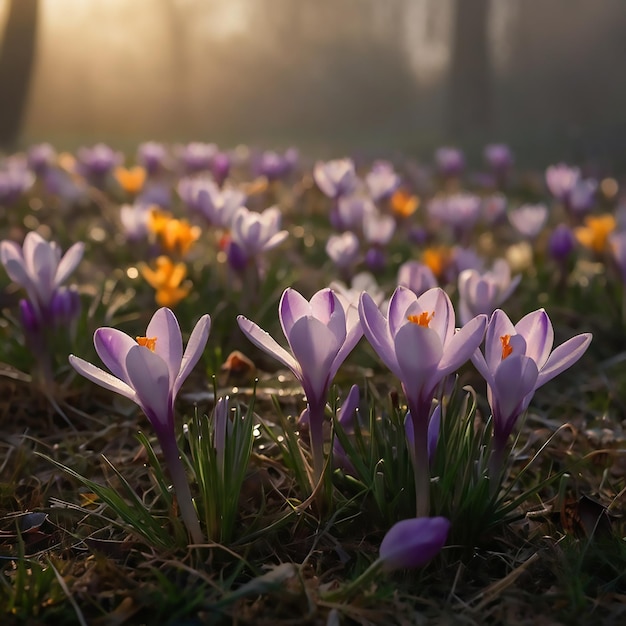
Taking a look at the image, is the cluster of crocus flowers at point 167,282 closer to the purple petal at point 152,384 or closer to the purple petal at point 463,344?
the purple petal at point 152,384

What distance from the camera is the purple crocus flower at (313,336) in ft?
4.48

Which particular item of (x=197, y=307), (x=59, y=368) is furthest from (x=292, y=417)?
(x=197, y=307)

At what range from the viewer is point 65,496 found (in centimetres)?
184

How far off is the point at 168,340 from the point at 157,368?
0.08 m

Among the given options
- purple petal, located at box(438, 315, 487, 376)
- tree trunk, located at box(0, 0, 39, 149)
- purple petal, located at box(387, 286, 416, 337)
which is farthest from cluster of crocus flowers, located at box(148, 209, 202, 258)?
tree trunk, located at box(0, 0, 39, 149)

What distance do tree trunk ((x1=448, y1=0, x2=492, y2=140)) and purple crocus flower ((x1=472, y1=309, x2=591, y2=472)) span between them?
564 inches

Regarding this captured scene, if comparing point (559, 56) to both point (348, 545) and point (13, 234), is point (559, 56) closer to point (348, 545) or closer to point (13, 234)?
point (13, 234)

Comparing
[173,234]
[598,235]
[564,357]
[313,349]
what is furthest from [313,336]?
[598,235]

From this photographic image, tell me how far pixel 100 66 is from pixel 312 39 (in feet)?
36.0

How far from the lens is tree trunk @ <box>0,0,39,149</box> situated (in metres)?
10.5

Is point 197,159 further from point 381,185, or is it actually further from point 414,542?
point 414,542

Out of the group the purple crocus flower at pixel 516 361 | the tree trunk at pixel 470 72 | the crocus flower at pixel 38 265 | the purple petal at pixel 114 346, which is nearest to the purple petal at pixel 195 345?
the purple petal at pixel 114 346

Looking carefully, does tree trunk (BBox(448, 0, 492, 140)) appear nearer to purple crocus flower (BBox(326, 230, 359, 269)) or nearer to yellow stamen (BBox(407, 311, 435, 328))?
purple crocus flower (BBox(326, 230, 359, 269))

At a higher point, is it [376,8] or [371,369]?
[376,8]
